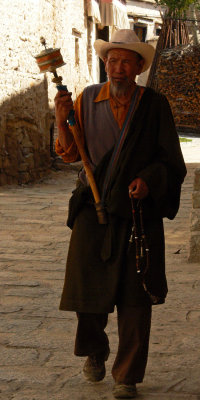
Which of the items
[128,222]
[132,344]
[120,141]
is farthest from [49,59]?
[132,344]

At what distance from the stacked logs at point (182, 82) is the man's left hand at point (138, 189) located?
16.9 metres

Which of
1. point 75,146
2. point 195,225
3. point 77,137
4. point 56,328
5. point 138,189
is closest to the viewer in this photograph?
point 138,189

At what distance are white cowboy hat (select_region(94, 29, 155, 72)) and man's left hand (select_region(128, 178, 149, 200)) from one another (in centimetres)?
55

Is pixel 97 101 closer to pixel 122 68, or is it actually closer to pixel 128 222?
pixel 122 68

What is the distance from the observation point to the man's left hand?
10.2ft

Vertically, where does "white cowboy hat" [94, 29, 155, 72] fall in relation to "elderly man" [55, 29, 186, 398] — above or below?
above

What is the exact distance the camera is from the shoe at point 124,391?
317 cm

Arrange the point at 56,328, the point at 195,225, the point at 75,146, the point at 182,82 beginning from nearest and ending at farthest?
the point at 75,146 < the point at 56,328 < the point at 195,225 < the point at 182,82

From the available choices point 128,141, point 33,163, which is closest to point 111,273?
point 128,141

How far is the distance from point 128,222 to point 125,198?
0.40 ft

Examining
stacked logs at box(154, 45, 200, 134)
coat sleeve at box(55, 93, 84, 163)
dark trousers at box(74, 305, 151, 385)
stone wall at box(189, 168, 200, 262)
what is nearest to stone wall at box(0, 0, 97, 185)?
stone wall at box(189, 168, 200, 262)

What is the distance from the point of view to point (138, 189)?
10.1ft

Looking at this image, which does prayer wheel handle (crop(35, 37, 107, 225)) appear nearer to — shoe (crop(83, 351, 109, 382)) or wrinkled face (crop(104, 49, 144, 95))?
wrinkled face (crop(104, 49, 144, 95))

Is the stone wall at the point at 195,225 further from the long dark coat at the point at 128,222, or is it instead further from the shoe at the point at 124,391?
the shoe at the point at 124,391
